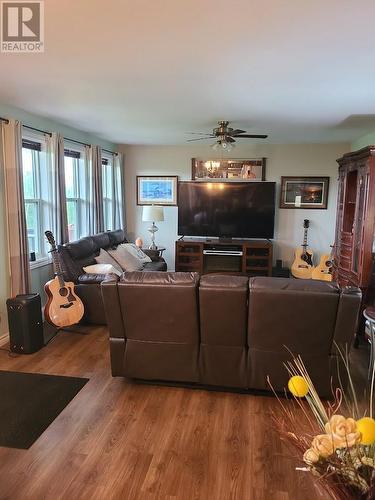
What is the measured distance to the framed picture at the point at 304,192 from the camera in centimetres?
642

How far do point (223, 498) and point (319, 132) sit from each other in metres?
4.85

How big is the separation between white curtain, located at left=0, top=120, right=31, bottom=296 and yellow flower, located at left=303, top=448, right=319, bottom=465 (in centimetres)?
371

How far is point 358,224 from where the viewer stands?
164 inches

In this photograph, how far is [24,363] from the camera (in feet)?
10.8

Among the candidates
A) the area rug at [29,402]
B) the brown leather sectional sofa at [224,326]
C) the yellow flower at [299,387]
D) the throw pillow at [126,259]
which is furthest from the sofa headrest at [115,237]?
the yellow flower at [299,387]

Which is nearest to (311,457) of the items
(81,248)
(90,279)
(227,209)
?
(90,279)

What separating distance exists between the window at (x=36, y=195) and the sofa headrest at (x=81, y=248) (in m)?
0.44

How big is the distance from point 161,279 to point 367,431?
202 centimetres

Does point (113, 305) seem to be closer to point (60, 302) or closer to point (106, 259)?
point (60, 302)

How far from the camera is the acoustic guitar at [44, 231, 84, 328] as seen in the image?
3811 mm

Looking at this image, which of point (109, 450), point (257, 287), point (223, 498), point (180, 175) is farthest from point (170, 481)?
point (180, 175)

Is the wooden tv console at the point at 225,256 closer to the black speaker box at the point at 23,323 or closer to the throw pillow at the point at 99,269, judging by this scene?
the throw pillow at the point at 99,269

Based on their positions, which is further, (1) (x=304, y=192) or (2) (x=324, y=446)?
(1) (x=304, y=192)

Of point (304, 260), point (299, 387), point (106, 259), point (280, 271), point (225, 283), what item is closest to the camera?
point (299, 387)
